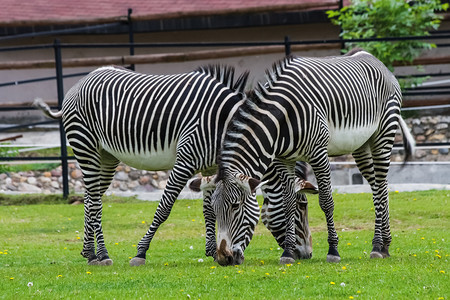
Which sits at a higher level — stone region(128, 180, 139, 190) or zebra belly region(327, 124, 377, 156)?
zebra belly region(327, 124, 377, 156)

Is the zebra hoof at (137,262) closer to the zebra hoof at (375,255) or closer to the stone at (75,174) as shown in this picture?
the zebra hoof at (375,255)

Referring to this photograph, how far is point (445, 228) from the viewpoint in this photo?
12422 millimetres

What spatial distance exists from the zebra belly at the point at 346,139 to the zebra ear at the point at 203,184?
1571mm

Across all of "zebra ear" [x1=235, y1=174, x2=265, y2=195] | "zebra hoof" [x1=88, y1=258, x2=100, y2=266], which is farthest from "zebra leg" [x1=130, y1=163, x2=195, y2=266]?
"zebra ear" [x1=235, y1=174, x2=265, y2=195]

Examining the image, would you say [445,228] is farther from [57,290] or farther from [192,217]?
[57,290]

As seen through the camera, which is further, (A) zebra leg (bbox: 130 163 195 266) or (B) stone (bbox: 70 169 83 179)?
(B) stone (bbox: 70 169 83 179)

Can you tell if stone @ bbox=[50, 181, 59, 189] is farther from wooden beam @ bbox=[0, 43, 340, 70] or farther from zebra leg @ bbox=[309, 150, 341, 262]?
zebra leg @ bbox=[309, 150, 341, 262]

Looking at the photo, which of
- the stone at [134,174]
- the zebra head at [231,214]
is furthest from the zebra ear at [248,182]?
the stone at [134,174]

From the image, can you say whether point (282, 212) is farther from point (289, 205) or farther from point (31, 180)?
point (31, 180)

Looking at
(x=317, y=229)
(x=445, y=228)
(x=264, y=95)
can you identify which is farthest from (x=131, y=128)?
(x=445, y=228)

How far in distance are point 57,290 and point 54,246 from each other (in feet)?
14.1

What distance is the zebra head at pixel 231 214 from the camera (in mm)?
8109

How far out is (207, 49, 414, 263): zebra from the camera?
27.7 feet

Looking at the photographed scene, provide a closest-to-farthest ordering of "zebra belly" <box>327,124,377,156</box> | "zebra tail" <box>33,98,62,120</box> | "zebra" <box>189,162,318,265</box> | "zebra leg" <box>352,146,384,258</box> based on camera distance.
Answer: "zebra belly" <box>327,124,377,156</box>
"zebra" <box>189,162,318,265</box>
"zebra leg" <box>352,146,384,258</box>
"zebra tail" <box>33,98,62,120</box>
